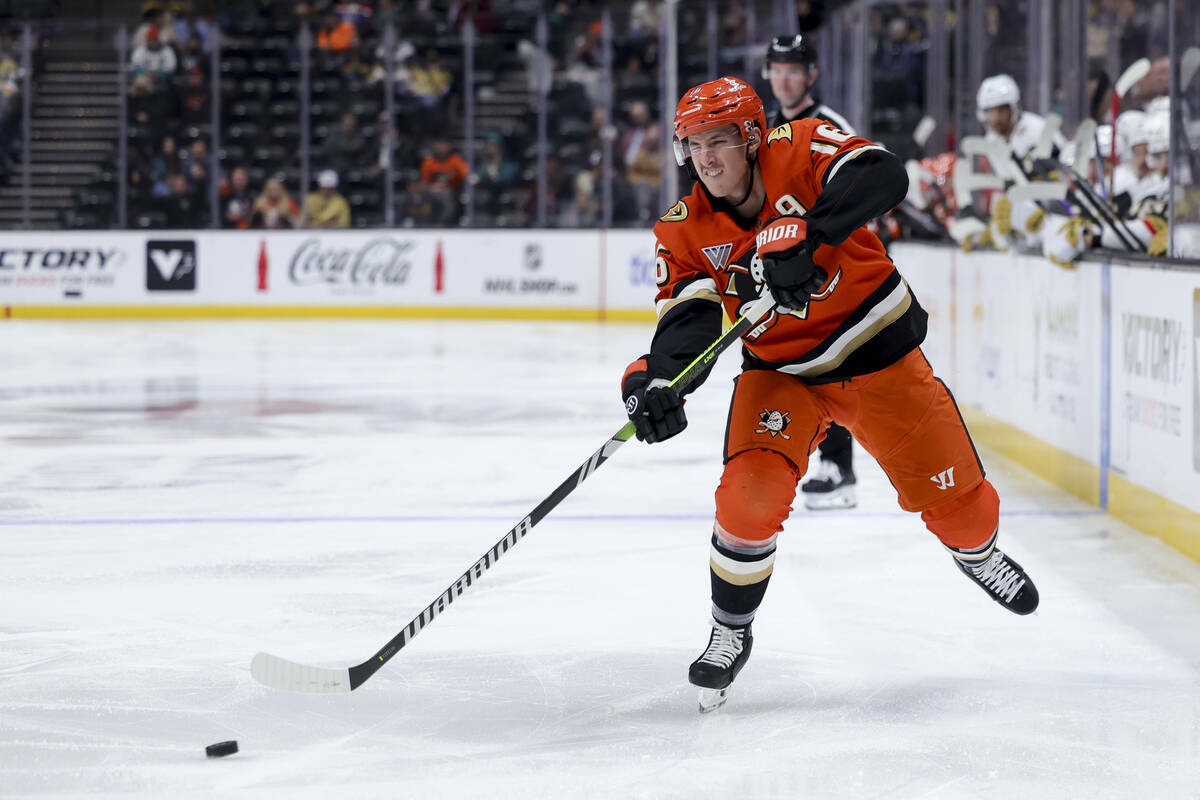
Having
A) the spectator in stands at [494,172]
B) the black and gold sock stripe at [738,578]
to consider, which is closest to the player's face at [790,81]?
the black and gold sock stripe at [738,578]

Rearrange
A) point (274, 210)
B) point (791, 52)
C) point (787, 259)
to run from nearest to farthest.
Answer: point (787, 259) < point (791, 52) < point (274, 210)

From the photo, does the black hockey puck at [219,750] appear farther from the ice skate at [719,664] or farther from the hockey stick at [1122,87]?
the hockey stick at [1122,87]

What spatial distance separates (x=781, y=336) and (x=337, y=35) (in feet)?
42.1

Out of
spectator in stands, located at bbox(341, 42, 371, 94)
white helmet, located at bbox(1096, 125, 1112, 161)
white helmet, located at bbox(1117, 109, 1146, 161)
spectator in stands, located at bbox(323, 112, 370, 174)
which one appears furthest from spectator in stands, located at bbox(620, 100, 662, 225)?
white helmet, located at bbox(1117, 109, 1146, 161)

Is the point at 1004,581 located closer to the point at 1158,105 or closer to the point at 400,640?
the point at 400,640

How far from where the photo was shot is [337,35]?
49.3 feet

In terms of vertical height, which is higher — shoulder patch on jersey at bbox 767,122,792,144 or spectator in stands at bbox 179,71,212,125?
spectator in stands at bbox 179,71,212,125

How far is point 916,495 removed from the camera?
3.04 metres

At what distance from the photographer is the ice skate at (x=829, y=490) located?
493cm

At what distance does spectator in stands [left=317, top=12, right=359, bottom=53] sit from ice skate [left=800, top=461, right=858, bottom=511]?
36.0 ft

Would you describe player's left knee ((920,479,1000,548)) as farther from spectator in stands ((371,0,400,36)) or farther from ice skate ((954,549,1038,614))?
spectator in stands ((371,0,400,36))

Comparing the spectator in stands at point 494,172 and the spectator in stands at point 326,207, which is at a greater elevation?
the spectator in stands at point 494,172

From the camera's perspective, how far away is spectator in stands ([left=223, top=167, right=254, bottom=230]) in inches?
542

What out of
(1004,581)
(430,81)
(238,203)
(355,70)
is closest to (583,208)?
(430,81)
